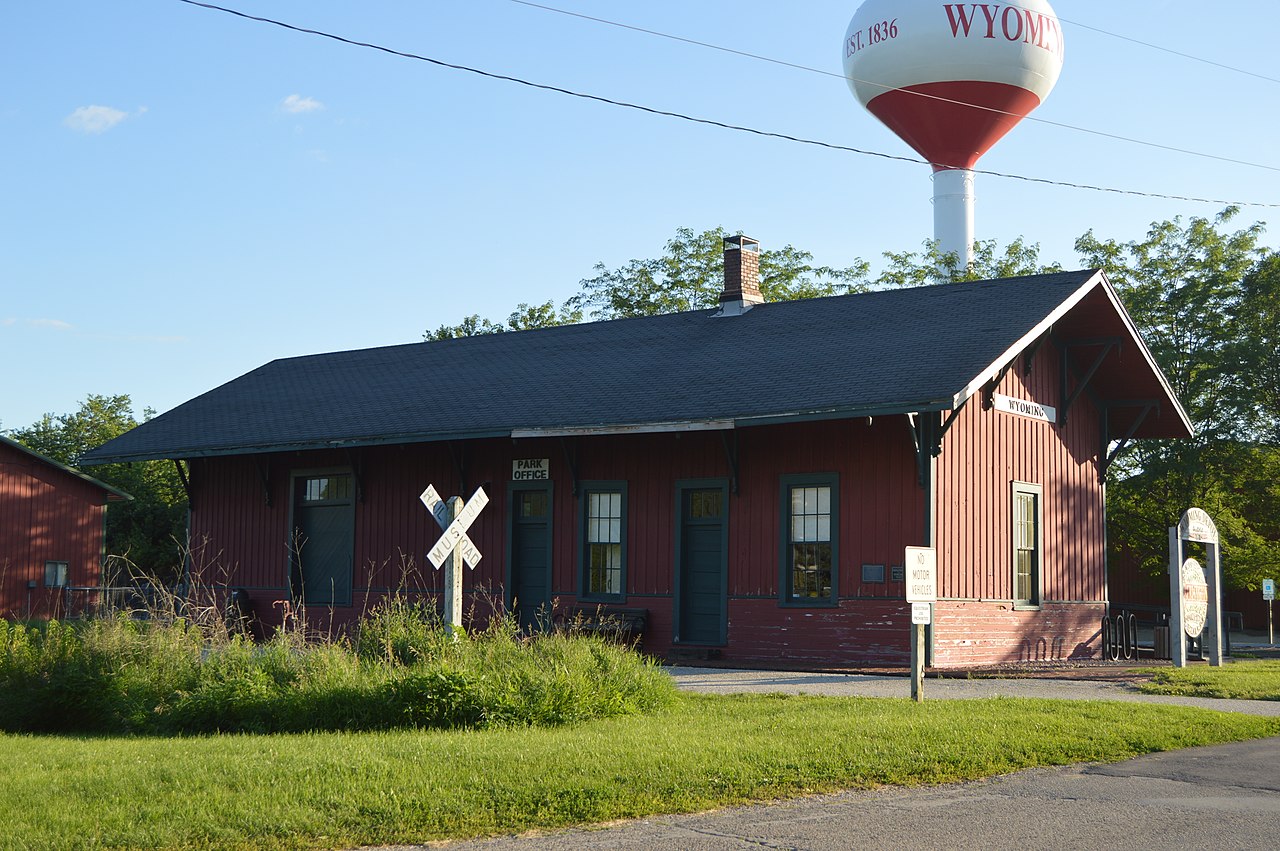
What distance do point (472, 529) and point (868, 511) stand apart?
730 centimetres

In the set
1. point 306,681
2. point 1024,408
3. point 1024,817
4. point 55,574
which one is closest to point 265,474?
point 55,574

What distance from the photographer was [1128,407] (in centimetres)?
2322

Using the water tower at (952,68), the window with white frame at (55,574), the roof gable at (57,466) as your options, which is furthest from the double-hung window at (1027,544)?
the window with white frame at (55,574)

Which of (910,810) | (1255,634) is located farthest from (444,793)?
(1255,634)

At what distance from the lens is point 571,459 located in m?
21.5

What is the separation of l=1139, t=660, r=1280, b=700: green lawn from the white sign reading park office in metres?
9.45

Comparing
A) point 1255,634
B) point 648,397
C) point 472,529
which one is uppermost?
point 648,397

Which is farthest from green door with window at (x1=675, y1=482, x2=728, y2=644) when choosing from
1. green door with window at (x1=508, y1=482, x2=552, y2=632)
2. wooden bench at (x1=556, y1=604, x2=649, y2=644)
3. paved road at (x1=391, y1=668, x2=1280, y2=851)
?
paved road at (x1=391, y1=668, x2=1280, y2=851)

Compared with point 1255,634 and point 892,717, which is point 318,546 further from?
point 1255,634

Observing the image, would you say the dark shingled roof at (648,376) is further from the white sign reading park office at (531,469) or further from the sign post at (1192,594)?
the sign post at (1192,594)

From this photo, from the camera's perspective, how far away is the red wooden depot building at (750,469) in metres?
18.7

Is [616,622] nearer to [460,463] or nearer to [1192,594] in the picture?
[460,463]

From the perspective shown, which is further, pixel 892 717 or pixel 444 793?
pixel 892 717

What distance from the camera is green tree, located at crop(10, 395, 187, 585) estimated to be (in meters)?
39.3
